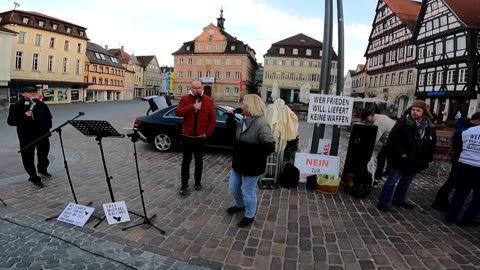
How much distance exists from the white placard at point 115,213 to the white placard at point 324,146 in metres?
4.09

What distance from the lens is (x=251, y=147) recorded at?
3.87 meters

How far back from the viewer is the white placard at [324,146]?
6.73 meters

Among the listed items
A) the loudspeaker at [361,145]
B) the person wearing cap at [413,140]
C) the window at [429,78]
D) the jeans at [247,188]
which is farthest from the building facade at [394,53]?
the jeans at [247,188]

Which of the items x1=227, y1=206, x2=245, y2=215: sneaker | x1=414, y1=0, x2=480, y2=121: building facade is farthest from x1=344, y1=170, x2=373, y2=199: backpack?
x1=414, y1=0, x2=480, y2=121: building facade

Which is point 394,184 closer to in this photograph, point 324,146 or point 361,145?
point 361,145

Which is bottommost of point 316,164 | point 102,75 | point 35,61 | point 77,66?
point 316,164

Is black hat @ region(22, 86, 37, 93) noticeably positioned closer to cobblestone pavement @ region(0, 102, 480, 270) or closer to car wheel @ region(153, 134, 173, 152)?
cobblestone pavement @ region(0, 102, 480, 270)

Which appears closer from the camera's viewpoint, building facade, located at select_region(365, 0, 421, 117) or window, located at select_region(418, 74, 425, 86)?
window, located at select_region(418, 74, 425, 86)

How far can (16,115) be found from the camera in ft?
16.9

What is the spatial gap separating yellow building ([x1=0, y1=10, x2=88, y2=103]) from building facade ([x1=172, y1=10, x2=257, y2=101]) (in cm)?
2300

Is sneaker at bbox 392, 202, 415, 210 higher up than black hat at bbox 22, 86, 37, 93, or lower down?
lower down

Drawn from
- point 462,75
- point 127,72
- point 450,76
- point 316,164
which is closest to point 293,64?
point 127,72

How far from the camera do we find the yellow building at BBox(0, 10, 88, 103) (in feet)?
120

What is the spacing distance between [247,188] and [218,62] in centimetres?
6184
